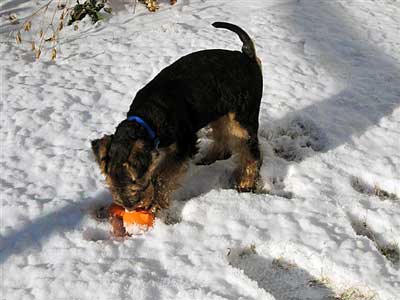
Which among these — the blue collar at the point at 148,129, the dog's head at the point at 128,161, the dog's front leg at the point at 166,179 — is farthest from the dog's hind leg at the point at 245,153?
the dog's head at the point at 128,161

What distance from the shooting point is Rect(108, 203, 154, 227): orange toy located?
11.7 feet

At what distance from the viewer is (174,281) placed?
3.22 metres

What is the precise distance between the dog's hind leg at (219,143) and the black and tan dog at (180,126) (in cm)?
1

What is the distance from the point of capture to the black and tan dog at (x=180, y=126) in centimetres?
314

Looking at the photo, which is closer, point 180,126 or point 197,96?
point 180,126

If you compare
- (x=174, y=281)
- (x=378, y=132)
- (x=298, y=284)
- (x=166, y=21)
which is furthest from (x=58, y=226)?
(x=166, y=21)

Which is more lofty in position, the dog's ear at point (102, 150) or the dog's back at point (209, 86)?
the dog's back at point (209, 86)

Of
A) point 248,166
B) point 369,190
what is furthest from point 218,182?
point 369,190

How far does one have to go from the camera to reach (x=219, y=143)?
4312 mm

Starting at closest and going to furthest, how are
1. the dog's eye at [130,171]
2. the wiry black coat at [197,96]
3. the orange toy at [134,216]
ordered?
the dog's eye at [130,171] < the wiry black coat at [197,96] < the orange toy at [134,216]

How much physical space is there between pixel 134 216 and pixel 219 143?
113 cm

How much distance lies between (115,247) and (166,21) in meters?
4.58

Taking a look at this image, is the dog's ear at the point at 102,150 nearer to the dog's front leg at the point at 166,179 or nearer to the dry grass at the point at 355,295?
the dog's front leg at the point at 166,179

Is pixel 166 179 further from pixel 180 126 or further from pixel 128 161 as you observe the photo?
→ pixel 128 161
